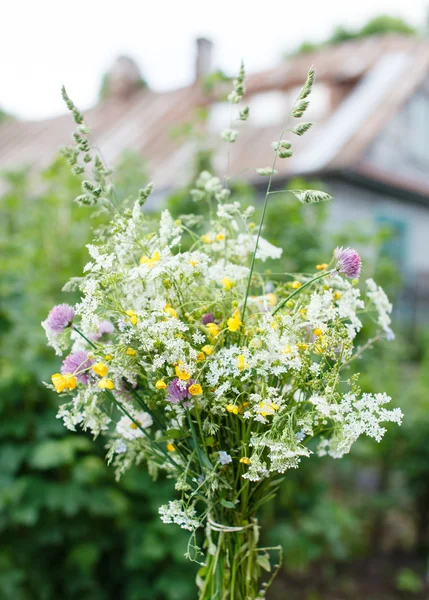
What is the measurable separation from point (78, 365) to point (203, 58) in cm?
1149

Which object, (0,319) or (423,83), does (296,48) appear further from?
(0,319)

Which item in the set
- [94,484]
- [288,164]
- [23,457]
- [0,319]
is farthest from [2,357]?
[288,164]

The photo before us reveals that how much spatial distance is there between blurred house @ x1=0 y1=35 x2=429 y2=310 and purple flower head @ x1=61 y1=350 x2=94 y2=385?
21.1 ft

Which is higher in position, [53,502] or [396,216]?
[396,216]

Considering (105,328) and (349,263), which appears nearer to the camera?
(349,263)

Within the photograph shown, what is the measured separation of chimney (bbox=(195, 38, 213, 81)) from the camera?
452 inches

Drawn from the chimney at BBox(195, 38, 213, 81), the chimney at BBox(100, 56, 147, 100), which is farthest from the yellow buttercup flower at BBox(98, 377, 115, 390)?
the chimney at BBox(100, 56, 147, 100)

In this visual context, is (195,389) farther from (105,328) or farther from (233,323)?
(105,328)

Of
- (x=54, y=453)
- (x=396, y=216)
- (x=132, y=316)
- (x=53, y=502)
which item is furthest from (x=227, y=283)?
(x=396, y=216)

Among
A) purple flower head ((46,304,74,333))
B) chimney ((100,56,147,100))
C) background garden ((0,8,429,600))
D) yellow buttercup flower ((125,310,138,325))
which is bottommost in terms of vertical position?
background garden ((0,8,429,600))

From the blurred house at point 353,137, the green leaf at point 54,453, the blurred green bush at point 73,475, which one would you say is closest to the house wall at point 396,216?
the blurred house at point 353,137

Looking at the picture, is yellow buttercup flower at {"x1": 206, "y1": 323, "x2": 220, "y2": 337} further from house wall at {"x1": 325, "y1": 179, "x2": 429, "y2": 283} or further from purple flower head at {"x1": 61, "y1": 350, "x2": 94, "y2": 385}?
house wall at {"x1": 325, "y1": 179, "x2": 429, "y2": 283}

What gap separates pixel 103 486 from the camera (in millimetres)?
3170

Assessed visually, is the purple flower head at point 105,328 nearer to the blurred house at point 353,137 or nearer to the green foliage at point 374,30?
the blurred house at point 353,137
